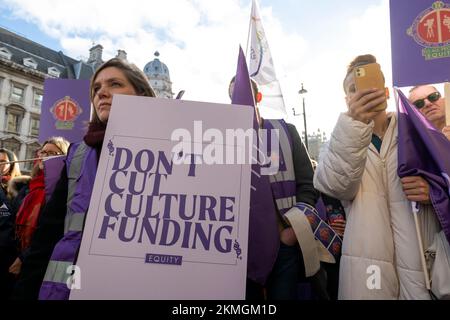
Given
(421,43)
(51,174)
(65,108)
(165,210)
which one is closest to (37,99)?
(65,108)

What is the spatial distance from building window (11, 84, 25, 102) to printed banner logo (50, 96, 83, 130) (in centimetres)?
2741

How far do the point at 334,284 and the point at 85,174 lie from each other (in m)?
1.42

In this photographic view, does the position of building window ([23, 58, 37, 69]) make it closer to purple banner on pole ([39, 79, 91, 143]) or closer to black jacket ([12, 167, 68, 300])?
purple banner on pole ([39, 79, 91, 143])

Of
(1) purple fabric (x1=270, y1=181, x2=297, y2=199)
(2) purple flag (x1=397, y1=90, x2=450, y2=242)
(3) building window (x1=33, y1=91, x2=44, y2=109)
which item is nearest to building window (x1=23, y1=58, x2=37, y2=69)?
(3) building window (x1=33, y1=91, x2=44, y2=109)

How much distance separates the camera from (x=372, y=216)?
138 centimetres

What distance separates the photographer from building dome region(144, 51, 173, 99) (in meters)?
63.4

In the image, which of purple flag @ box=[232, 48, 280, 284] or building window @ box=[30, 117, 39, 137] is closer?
purple flag @ box=[232, 48, 280, 284]

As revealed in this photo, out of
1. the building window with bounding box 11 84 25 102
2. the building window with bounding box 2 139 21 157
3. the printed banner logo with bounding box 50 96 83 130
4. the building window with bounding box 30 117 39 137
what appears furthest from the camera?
the building window with bounding box 30 117 39 137

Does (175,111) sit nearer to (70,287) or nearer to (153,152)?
(153,152)

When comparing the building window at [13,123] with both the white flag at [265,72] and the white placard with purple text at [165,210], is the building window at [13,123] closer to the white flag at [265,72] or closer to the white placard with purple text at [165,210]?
the white flag at [265,72]

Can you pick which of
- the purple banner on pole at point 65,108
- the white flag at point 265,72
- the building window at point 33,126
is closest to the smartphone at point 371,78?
the white flag at point 265,72

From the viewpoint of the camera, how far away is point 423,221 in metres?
1.33
